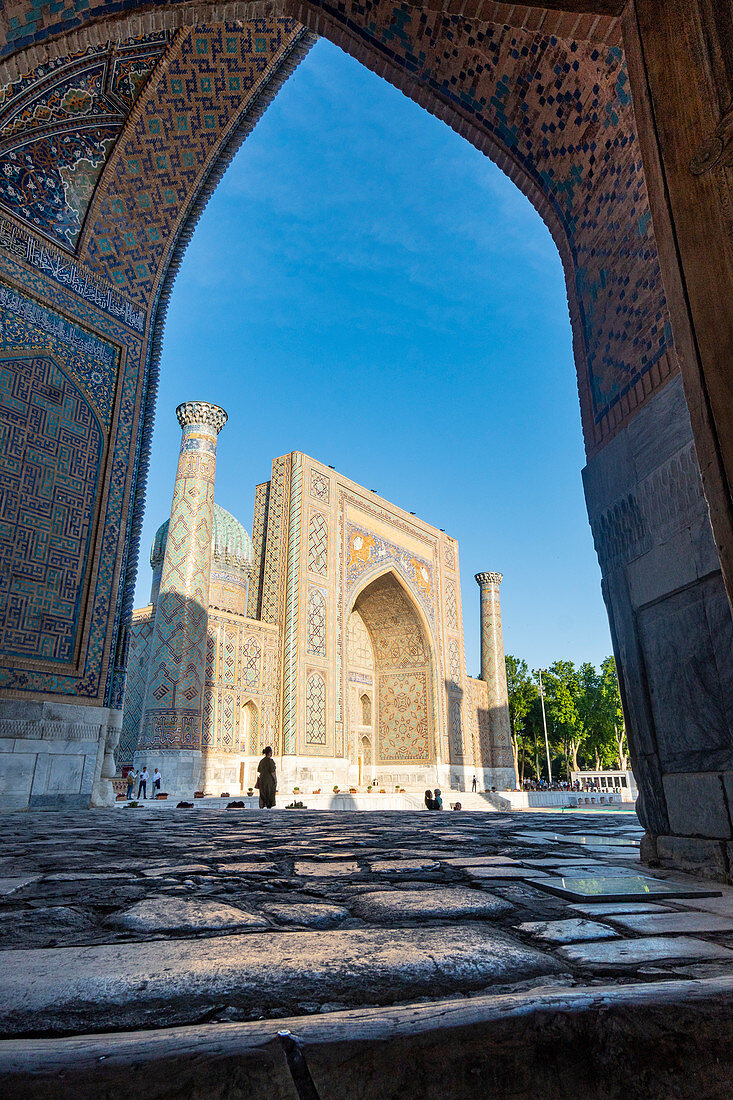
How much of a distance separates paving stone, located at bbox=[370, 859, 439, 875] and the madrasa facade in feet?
33.0

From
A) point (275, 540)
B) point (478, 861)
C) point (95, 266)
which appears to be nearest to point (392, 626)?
point (275, 540)

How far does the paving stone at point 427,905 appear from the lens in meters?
1.37

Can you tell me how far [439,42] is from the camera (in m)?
3.68

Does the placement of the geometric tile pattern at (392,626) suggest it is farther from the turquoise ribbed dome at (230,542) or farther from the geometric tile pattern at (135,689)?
the geometric tile pattern at (135,689)

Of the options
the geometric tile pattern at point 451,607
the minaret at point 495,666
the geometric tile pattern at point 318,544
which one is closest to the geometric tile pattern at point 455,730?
the geometric tile pattern at point 451,607

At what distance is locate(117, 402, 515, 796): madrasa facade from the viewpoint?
12508 mm

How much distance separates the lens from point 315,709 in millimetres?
14602

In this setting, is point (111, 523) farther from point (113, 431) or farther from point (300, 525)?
point (300, 525)

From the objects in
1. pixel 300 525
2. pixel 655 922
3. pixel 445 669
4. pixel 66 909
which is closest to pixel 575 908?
pixel 655 922

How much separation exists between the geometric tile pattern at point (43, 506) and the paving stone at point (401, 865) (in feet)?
14.6

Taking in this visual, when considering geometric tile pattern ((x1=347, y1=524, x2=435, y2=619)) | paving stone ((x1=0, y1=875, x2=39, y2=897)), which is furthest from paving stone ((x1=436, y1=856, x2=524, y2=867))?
geometric tile pattern ((x1=347, y1=524, x2=435, y2=619))

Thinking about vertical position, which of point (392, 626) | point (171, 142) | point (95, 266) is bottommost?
point (392, 626)

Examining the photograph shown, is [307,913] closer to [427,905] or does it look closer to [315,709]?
[427,905]

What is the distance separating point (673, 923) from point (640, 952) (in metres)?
0.31
